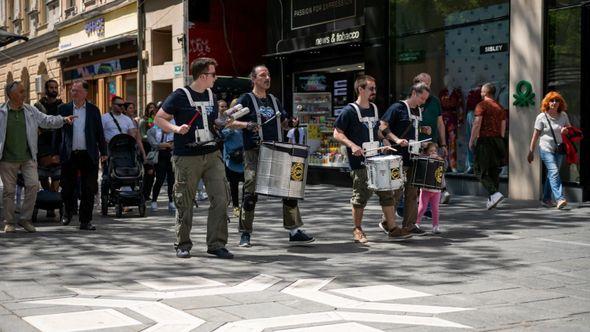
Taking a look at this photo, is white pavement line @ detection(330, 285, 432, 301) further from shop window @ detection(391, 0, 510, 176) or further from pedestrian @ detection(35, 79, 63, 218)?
shop window @ detection(391, 0, 510, 176)

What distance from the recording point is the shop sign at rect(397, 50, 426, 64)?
55.3 feet

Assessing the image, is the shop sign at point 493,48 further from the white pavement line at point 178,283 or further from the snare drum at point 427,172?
the white pavement line at point 178,283

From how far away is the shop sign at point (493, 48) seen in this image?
14679 mm

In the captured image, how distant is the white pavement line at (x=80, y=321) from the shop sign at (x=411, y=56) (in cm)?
1187

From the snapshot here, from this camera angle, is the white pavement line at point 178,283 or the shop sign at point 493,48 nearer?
the white pavement line at point 178,283

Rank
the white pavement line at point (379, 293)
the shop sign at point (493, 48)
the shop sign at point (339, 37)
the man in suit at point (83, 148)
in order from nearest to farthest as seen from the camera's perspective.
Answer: the white pavement line at point (379, 293), the man in suit at point (83, 148), the shop sign at point (493, 48), the shop sign at point (339, 37)

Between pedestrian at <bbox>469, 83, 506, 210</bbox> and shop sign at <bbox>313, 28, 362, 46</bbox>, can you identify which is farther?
shop sign at <bbox>313, 28, 362, 46</bbox>

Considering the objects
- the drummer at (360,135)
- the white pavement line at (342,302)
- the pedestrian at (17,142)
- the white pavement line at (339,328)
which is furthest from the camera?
the pedestrian at (17,142)

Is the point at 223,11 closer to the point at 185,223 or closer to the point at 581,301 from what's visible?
the point at 185,223

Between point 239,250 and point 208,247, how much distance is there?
54 cm

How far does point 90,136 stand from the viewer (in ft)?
36.9

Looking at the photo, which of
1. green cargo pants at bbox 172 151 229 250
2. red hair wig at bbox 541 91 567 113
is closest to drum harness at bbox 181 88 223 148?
green cargo pants at bbox 172 151 229 250

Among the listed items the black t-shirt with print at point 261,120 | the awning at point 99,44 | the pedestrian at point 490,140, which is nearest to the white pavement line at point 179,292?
the black t-shirt with print at point 261,120

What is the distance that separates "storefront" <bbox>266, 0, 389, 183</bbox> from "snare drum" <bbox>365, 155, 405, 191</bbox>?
27.7 feet
